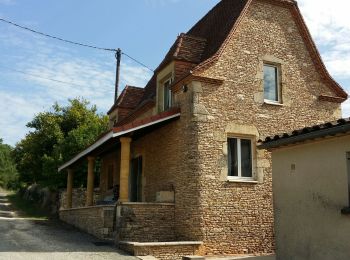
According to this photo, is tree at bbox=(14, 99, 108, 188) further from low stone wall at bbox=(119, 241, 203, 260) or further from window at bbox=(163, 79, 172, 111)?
low stone wall at bbox=(119, 241, 203, 260)

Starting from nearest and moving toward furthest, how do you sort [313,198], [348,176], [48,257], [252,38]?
[348,176] → [313,198] → [48,257] → [252,38]

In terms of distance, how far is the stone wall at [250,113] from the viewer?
12.4m

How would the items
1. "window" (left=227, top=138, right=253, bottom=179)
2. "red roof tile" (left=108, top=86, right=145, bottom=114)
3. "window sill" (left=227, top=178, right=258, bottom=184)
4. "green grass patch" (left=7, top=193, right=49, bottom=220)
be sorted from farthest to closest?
1. "green grass patch" (left=7, top=193, right=49, bottom=220)
2. "red roof tile" (left=108, top=86, right=145, bottom=114)
3. "window" (left=227, top=138, right=253, bottom=179)
4. "window sill" (left=227, top=178, right=258, bottom=184)

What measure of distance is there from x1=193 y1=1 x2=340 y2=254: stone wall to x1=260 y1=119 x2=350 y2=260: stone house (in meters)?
3.07

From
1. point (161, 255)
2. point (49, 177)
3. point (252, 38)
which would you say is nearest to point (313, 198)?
point (161, 255)

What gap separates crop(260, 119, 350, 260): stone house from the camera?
788 cm

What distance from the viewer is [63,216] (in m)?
20.0

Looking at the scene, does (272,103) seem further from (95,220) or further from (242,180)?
(95,220)

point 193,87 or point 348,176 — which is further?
point 193,87

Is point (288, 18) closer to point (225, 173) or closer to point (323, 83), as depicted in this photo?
point (323, 83)

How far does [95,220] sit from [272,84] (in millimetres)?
7410

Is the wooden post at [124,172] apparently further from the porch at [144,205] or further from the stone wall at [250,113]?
the stone wall at [250,113]

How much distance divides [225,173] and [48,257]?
553cm

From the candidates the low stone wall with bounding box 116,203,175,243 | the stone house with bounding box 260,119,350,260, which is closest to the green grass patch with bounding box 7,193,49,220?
the low stone wall with bounding box 116,203,175,243
